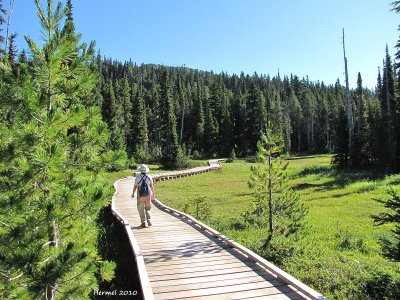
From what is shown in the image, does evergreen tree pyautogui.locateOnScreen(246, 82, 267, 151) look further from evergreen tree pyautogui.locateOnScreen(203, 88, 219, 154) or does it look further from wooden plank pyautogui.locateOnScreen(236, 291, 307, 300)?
wooden plank pyautogui.locateOnScreen(236, 291, 307, 300)

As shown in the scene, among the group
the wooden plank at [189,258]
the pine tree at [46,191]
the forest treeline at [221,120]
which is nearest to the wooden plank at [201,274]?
the wooden plank at [189,258]

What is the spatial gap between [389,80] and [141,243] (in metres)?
55.6

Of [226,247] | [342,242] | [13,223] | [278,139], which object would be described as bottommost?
[342,242]

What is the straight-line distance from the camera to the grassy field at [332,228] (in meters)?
8.15

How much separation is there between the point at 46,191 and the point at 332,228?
1404 cm

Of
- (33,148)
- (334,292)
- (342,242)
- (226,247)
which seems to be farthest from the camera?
(342,242)

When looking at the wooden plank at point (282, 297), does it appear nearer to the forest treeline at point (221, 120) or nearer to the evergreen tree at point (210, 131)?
the forest treeline at point (221, 120)

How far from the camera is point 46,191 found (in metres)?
4.47

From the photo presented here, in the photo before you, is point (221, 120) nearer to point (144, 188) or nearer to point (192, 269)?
point (144, 188)

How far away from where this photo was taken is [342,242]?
12875mm

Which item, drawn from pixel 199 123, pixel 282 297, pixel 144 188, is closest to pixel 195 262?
pixel 282 297

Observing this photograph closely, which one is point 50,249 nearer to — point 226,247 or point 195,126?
point 226,247

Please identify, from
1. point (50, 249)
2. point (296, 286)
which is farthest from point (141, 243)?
point (50, 249)

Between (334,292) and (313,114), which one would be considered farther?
(313,114)
